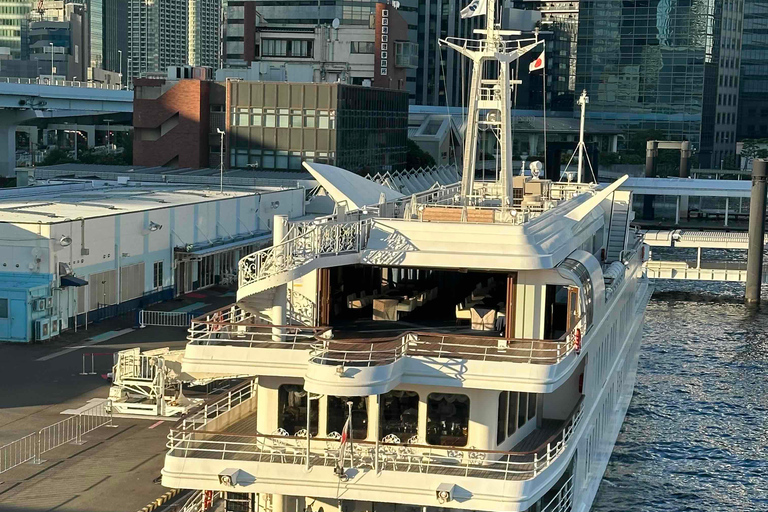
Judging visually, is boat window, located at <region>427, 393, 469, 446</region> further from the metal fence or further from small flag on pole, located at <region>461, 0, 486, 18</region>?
the metal fence

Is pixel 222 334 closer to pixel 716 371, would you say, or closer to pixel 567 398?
→ pixel 567 398

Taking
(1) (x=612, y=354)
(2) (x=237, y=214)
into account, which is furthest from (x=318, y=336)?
(2) (x=237, y=214)

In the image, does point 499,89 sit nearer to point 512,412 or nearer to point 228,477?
point 512,412

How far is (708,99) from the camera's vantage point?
17438cm

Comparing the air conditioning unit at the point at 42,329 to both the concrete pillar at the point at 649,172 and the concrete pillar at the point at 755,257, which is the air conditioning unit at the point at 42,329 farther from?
the concrete pillar at the point at 649,172

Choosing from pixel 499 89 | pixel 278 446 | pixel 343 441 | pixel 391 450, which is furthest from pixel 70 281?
pixel 343 441

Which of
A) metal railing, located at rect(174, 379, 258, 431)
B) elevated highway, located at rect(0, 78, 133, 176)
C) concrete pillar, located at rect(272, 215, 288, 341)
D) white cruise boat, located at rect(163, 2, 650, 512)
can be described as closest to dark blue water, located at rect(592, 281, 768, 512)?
white cruise boat, located at rect(163, 2, 650, 512)

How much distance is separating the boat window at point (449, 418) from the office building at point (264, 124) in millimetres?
76788

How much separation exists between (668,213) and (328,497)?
4284 inches

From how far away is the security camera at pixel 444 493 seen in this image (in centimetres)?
2442

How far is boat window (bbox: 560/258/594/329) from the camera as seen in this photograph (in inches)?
1148

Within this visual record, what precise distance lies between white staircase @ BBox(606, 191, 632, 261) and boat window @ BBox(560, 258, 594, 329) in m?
15.0

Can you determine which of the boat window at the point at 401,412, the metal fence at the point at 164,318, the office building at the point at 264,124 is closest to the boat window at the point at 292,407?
the boat window at the point at 401,412

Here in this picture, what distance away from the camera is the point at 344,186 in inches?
1447
